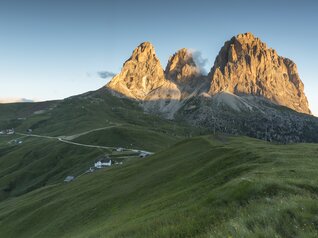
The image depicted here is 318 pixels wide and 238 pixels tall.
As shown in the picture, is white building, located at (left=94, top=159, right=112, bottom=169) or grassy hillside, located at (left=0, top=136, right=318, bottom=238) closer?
grassy hillside, located at (left=0, top=136, right=318, bottom=238)

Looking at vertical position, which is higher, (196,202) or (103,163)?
(196,202)

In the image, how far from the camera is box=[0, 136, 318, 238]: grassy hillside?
19906mm

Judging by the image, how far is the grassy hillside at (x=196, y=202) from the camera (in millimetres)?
19906

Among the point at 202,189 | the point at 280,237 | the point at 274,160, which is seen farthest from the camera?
the point at 274,160

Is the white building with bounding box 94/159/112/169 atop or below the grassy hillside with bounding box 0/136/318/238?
below

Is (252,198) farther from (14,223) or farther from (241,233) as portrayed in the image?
(14,223)

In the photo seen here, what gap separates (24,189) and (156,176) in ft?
427

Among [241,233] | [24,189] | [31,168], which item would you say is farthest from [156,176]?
[31,168]

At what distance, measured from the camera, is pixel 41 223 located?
2611 inches

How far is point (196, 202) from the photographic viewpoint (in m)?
30.6

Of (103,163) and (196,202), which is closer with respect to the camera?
(196,202)

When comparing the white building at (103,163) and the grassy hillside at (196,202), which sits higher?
the grassy hillside at (196,202)

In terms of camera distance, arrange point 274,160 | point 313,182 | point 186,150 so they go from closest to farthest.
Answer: point 313,182, point 274,160, point 186,150

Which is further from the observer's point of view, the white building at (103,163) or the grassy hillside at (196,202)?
the white building at (103,163)
